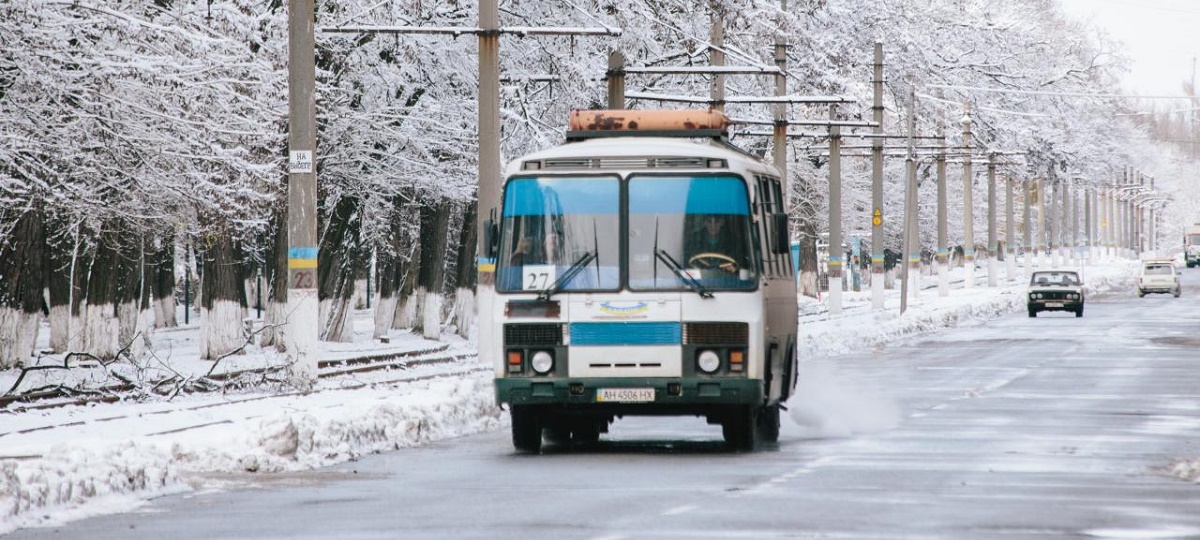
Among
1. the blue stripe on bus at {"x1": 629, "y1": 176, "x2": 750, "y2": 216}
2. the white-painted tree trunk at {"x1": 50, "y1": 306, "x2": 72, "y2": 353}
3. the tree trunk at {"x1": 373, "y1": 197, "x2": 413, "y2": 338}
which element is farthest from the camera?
the tree trunk at {"x1": 373, "y1": 197, "x2": 413, "y2": 338}

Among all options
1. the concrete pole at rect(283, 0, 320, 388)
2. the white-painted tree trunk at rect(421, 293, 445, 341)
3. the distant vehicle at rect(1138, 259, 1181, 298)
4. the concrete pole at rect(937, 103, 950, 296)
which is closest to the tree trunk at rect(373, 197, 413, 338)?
the white-painted tree trunk at rect(421, 293, 445, 341)

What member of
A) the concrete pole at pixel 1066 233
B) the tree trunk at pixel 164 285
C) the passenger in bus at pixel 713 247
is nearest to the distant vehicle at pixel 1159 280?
the concrete pole at pixel 1066 233

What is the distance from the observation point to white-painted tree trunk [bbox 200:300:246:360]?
38.5m

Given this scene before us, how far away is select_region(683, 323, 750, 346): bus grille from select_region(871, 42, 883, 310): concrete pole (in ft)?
112

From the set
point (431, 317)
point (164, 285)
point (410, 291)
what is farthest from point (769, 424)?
point (164, 285)

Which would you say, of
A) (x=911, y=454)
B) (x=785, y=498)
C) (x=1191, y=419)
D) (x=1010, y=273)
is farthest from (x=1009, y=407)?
(x=1010, y=273)

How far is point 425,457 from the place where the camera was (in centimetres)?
1764

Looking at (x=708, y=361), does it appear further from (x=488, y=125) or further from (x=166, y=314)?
(x=166, y=314)

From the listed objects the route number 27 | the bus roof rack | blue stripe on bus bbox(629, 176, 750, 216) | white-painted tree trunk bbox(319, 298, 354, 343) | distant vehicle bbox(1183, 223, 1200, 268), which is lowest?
white-painted tree trunk bbox(319, 298, 354, 343)

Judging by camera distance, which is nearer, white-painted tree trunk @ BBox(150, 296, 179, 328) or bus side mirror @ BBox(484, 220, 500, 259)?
bus side mirror @ BBox(484, 220, 500, 259)

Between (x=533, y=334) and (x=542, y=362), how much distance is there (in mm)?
262

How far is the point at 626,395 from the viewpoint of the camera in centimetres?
1731

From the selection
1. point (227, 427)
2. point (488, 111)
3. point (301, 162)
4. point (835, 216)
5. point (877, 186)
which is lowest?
point (227, 427)

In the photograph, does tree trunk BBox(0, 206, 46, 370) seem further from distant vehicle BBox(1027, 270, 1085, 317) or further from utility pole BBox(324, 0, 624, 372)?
distant vehicle BBox(1027, 270, 1085, 317)
